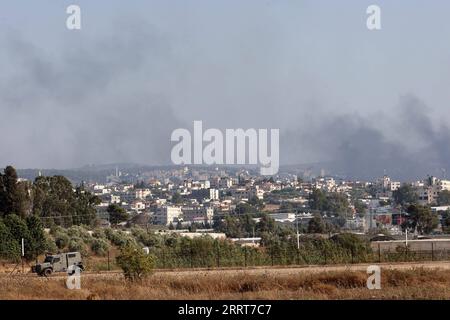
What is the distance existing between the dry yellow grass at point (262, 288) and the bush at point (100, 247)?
2695 cm

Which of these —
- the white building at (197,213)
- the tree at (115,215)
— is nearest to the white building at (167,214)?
the white building at (197,213)

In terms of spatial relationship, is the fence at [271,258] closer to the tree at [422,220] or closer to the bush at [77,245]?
the bush at [77,245]

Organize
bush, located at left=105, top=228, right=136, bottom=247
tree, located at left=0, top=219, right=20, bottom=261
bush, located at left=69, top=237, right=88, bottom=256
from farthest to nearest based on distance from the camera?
bush, located at left=105, top=228, right=136, bottom=247
bush, located at left=69, top=237, right=88, bottom=256
tree, located at left=0, top=219, right=20, bottom=261

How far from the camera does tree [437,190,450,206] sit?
126 m

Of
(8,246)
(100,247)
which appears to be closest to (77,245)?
(100,247)

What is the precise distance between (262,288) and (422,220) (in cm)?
6530

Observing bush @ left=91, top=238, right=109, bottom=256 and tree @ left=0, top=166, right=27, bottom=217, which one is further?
tree @ left=0, top=166, right=27, bottom=217

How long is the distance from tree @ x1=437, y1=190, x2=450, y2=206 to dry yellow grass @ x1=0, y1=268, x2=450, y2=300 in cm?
10097

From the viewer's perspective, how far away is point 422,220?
8631cm

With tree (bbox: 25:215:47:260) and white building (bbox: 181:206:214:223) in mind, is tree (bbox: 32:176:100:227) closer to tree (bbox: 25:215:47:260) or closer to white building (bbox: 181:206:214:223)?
tree (bbox: 25:215:47:260)

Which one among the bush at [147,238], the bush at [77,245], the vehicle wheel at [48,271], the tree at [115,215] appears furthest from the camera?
the tree at [115,215]

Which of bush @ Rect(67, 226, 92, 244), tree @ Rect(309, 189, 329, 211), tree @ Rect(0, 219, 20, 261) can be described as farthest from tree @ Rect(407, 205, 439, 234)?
tree @ Rect(0, 219, 20, 261)

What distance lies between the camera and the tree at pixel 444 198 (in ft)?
413
